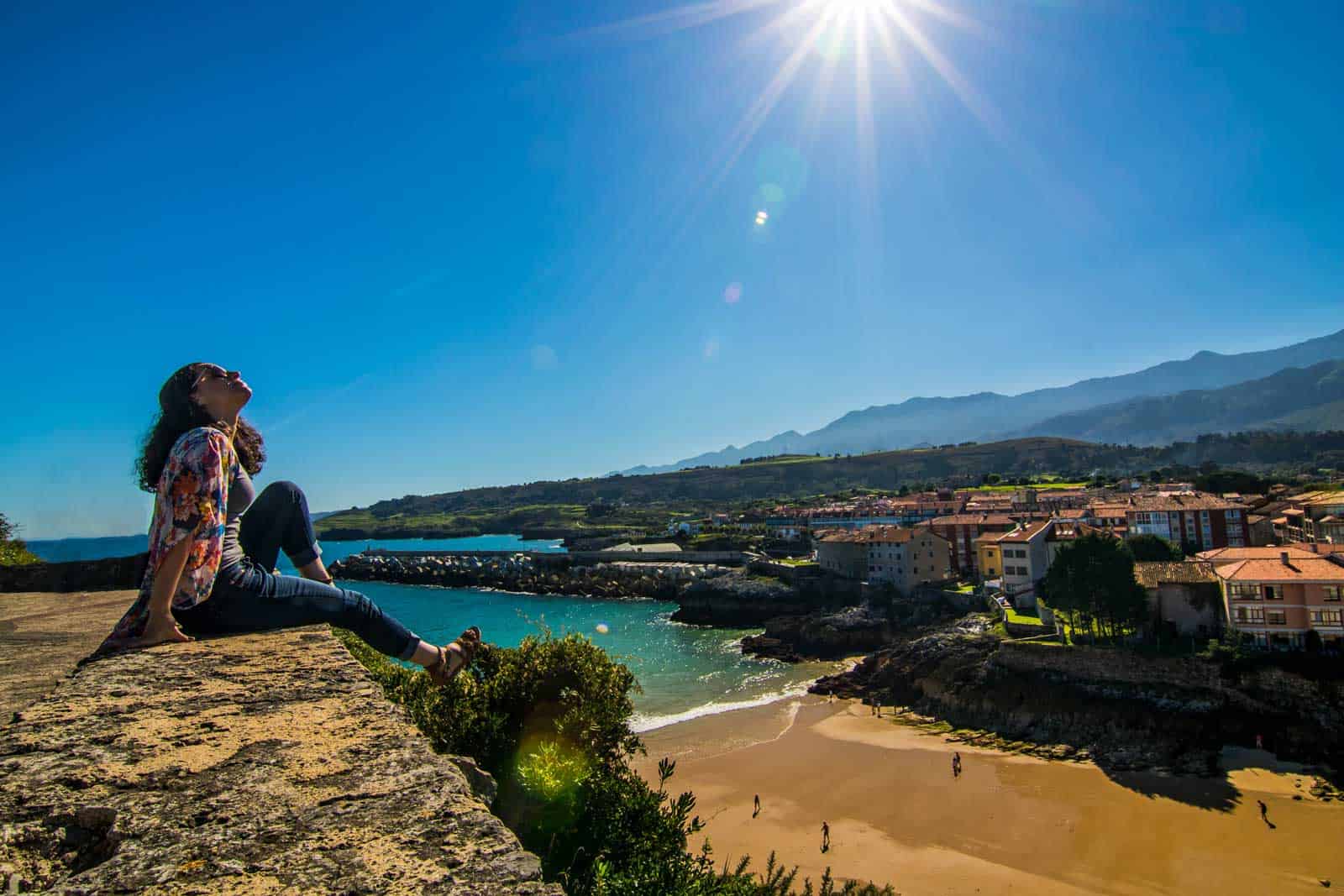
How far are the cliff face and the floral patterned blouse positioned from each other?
2.33 feet

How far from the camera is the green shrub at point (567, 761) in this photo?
7.42m

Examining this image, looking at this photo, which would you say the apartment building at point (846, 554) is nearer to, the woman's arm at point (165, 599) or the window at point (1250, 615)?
the window at point (1250, 615)

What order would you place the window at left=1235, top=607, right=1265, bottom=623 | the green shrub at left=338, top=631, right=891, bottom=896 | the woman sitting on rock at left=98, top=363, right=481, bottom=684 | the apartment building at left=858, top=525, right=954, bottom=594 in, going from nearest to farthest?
1. the woman sitting on rock at left=98, top=363, right=481, bottom=684
2. the green shrub at left=338, top=631, right=891, bottom=896
3. the window at left=1235, top=607, right=1265, bottom=623
4. the apartment building at left=858, top=525, right=954, bottom=594

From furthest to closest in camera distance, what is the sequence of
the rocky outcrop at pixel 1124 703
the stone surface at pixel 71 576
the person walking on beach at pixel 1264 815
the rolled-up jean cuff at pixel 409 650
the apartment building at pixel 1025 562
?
the apartment building at pixel 1025 562 → the rocky outcrop at pixel 1124 703 → the person walking on beach at pixel 1264 815 → the stone surface at pixel 71 576 → the rolled-up jean cuff at pixel 409 650

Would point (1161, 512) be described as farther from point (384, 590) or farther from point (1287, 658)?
point (384, 590)

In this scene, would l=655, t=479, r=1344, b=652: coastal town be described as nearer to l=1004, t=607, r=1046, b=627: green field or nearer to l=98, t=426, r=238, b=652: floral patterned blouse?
l=1004, t=607, r=1046, b=627: green field

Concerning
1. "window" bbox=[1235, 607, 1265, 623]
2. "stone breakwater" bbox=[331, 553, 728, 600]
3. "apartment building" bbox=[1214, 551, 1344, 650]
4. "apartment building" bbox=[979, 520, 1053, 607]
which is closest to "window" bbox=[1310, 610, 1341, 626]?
"apartment building" bbox=[1214, 551, 1344, 650]

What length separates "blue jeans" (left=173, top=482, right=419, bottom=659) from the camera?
13.3ft

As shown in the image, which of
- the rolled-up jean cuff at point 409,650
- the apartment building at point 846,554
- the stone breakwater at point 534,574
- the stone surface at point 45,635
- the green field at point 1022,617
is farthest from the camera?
the stone breakwater at point 534,574

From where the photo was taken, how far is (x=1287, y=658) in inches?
1039

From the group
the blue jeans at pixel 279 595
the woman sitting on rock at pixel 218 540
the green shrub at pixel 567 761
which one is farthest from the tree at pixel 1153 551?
the woman sitting on rock at pixel 218 540

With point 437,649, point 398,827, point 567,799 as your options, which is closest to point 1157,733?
point 567,799

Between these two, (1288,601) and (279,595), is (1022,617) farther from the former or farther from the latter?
(279,595)

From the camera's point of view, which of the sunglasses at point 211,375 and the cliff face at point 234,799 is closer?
the cliff face at point 234,799
